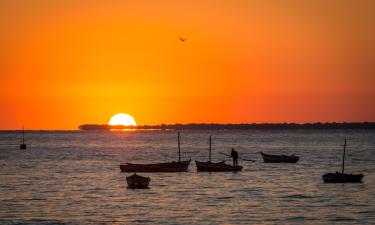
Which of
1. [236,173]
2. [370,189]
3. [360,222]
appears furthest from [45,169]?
[360,222]

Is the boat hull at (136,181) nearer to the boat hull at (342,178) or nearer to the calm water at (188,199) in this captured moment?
the calm water at (188,199)

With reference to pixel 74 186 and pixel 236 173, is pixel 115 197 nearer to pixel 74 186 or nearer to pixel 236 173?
pixel 74 186

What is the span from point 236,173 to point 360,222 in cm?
4422

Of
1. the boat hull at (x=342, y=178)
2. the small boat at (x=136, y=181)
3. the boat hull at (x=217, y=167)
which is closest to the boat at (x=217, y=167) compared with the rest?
the boat hull at (x=217, y=167)

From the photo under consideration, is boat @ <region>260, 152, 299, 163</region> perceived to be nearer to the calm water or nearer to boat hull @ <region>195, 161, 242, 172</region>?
the calm water

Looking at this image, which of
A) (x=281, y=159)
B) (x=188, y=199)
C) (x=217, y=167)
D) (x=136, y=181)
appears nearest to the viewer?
(x=188, y=199)

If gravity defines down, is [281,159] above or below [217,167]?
above

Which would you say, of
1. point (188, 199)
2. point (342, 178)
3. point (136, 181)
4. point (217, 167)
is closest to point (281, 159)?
point (217, 167)

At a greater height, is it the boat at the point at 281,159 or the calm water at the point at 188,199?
the boat at the point at 281,159

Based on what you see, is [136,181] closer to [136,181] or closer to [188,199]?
[136,181]

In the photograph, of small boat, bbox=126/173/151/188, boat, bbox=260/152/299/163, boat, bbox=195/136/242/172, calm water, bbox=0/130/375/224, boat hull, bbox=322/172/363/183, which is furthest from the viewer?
boat, bbox=260/152/299/163

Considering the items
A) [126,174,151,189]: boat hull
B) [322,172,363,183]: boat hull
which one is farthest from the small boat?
[322,172,363,183]: boat hull

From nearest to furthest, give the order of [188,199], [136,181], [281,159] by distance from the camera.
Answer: [188,199], [136,181], [281,159]

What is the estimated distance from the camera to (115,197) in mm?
66812
